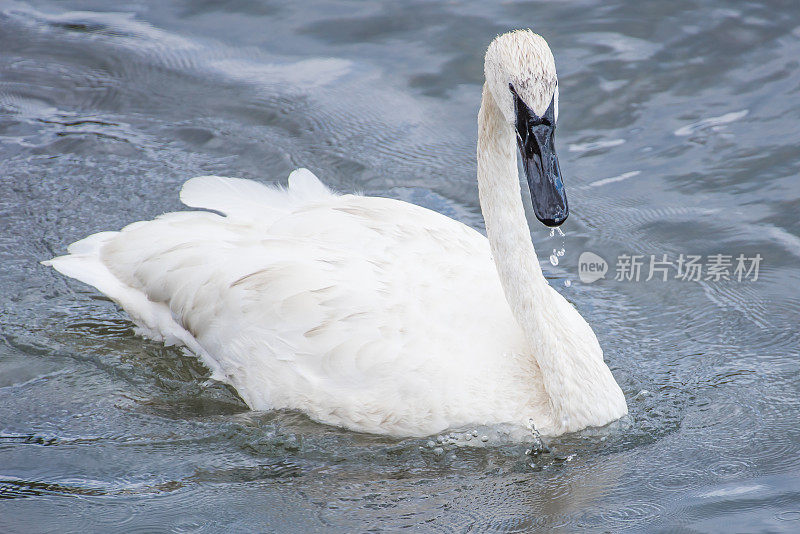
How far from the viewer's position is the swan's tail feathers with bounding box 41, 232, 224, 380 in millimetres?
6902

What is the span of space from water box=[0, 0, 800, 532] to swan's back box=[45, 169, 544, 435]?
25 cm

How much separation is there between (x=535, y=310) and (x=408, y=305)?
0.74m

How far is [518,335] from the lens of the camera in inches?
244

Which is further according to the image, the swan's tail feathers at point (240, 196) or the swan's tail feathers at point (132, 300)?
the swan's tail feathers at point (240, 196)

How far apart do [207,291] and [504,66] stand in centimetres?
246

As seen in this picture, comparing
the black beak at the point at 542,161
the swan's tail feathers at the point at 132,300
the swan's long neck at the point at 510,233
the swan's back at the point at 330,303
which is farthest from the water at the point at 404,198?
the black beak at the point at 542,161

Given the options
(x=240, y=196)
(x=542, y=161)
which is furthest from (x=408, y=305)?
(x=240, y=196)

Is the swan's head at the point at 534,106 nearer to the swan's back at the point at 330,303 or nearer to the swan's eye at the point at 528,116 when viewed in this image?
the swan's eye at the point at 528,116

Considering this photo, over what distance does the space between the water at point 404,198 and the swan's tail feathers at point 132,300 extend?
0.47 feet

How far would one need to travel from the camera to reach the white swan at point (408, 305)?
5.75 metres

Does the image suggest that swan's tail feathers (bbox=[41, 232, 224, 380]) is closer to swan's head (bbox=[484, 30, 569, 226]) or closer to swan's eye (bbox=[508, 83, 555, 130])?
swan's head (bbox=[484, 30, 569, 226])

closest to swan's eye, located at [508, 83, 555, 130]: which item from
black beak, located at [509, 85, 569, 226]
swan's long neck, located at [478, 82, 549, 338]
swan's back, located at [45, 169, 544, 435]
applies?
black beak, located at [509, 85, 569, 226]

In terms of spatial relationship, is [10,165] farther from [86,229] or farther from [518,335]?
[518,335]

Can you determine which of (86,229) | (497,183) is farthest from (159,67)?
(497,183)
